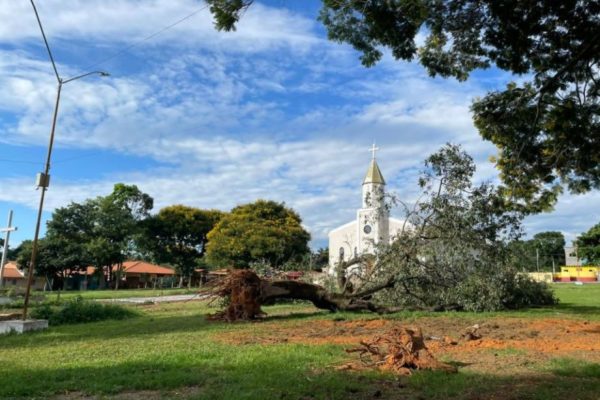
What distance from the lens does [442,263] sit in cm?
1656

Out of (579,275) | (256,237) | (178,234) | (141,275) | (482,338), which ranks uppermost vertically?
(178,234)

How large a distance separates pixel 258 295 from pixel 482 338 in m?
6.45

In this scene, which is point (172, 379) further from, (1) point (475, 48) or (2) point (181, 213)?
(2) point (181, 213)

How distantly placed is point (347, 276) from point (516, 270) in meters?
5.79

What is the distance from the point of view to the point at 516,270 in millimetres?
17875

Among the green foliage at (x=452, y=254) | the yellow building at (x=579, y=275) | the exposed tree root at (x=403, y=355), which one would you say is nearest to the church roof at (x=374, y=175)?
the green foliage at (x=452, y=254)

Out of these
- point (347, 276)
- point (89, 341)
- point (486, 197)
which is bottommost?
point (89, 341)

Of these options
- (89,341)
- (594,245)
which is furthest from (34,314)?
(594,245)

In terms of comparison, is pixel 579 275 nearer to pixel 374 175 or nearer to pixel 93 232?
pixel 374 175

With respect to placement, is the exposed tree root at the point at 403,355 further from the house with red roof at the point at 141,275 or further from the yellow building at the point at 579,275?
the yellow building at the point at 579,275

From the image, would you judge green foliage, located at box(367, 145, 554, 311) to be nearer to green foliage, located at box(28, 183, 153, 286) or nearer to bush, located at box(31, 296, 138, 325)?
bush, located at box(31, 296, 138, 325)

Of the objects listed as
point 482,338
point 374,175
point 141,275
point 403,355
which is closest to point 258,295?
point 482,338

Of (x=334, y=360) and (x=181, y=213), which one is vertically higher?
(x=181, y=213)

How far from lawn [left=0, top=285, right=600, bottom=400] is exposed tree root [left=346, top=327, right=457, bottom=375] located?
23 cm
